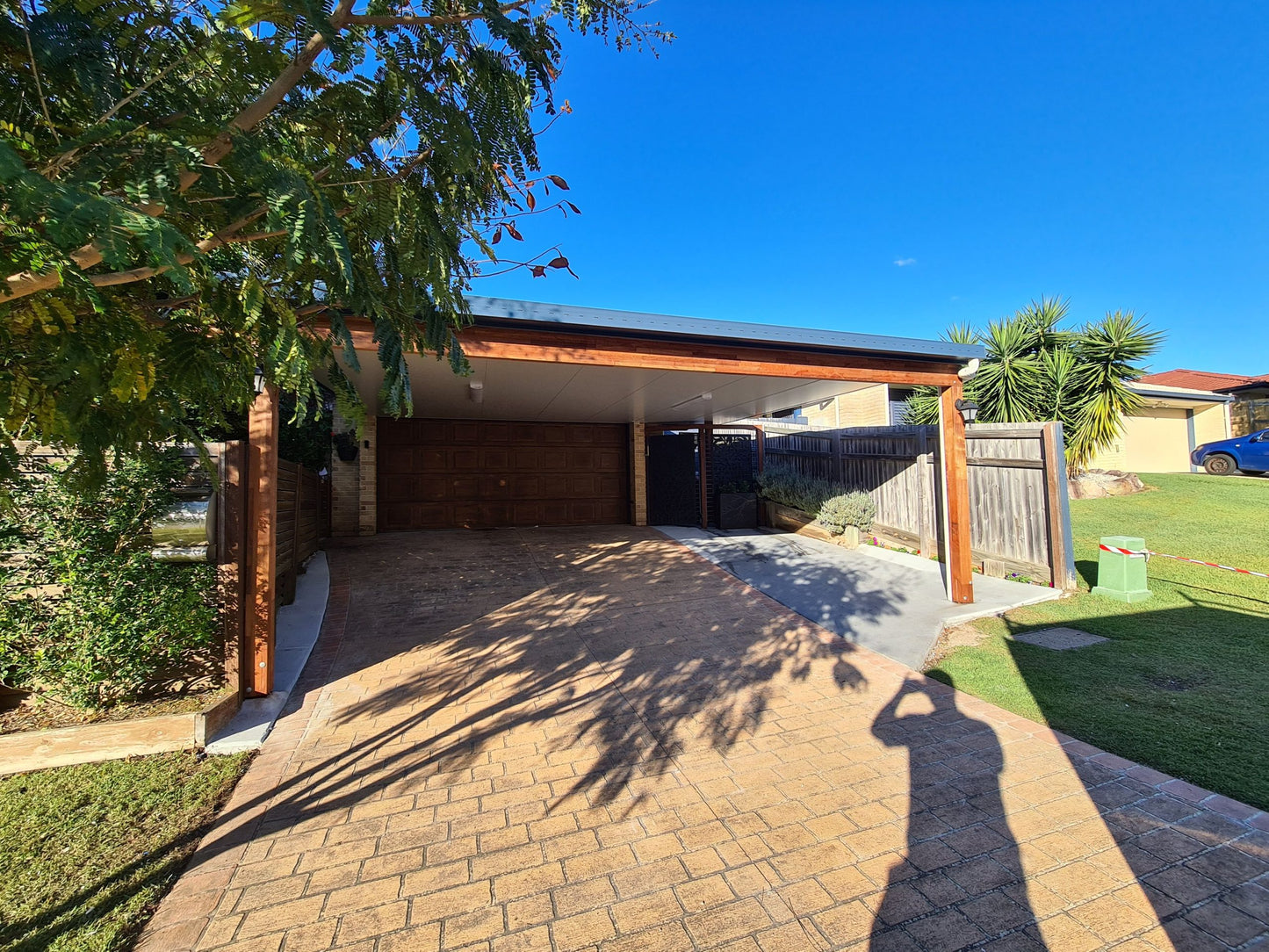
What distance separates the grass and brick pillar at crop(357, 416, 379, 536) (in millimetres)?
7845

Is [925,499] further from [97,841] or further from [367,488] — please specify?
[367,488]

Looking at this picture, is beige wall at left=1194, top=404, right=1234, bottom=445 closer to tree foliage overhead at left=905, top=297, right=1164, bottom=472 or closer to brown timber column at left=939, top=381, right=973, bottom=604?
tree foliage overhead at left=905, top=297, right=1164, bottom=472

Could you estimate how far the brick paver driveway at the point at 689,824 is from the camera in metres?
2.20

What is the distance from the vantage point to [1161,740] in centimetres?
355

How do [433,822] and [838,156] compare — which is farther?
[838,156]

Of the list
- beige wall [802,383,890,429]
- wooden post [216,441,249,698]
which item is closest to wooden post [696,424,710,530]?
beige wall [802,383,890,429]

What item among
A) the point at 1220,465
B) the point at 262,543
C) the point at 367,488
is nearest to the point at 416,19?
the point at 262,543

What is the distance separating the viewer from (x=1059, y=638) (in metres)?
5.60

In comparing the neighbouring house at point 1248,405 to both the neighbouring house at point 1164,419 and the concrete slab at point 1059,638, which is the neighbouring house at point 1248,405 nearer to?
the neighbouring house at point 1164,419

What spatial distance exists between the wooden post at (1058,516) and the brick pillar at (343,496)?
11586 millimetres

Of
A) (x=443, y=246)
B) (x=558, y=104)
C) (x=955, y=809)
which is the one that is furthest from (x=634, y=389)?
(x=955, y=809)

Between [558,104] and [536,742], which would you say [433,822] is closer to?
[536,742]

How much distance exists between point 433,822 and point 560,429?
10430 mm

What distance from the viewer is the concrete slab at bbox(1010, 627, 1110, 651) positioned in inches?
212
